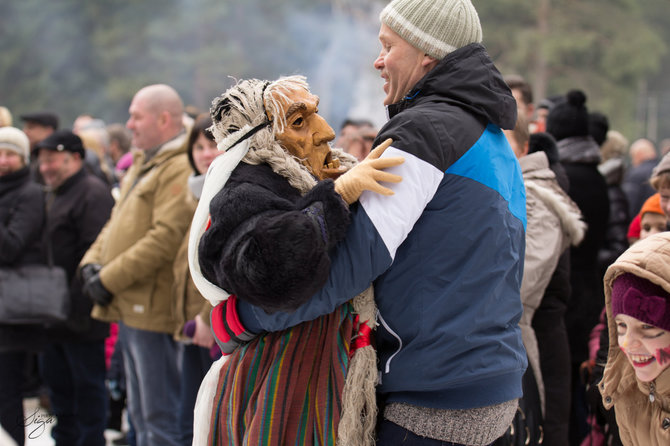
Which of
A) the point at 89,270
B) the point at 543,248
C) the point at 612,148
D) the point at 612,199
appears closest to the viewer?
the point at 543,248

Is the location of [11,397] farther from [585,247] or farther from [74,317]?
[585,247]

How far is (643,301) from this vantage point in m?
2.32

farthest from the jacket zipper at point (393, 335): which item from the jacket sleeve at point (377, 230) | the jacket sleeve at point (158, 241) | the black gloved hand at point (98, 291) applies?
the black gloved hand at point (98, 291)

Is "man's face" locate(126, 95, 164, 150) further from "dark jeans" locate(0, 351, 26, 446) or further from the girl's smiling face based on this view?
the girl's smiling face

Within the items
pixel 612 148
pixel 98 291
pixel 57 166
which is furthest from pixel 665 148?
pixel 98 291

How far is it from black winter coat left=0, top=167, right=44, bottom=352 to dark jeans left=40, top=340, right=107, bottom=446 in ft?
0.76

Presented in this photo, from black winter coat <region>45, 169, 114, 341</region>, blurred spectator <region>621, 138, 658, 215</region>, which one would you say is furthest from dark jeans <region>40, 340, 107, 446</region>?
blurred spectator <region>621, 138, 658, 215</region>

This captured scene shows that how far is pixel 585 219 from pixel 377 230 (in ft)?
10.7

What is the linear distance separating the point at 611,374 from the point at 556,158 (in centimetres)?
186

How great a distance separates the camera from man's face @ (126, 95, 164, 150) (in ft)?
16.0

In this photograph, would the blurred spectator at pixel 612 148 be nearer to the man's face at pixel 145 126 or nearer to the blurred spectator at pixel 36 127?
the man's face at pixel 145 126

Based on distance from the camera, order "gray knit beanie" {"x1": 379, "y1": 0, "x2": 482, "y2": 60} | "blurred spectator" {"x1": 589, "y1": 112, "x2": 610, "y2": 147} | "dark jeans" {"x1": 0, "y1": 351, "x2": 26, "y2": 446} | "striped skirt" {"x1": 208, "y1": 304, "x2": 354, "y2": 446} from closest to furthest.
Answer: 1. "striped skirt" {"x1": 208, "y1": 304, "x2": 354, "y2": 446}
2. "gray knit beanie" {"x1": 379, "y1": 0, "x2": 482, "y2": 60}
3. "dark jeans" {"x1": 0, "y1": 351, "x2": 26, "y2": 446}
4. "blurred spectator" {"x1": 589, "y1": 112, "x2": 610, "y2": 147}

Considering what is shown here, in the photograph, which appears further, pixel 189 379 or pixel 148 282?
pixel 148 282

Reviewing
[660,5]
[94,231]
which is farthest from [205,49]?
[94,231]
